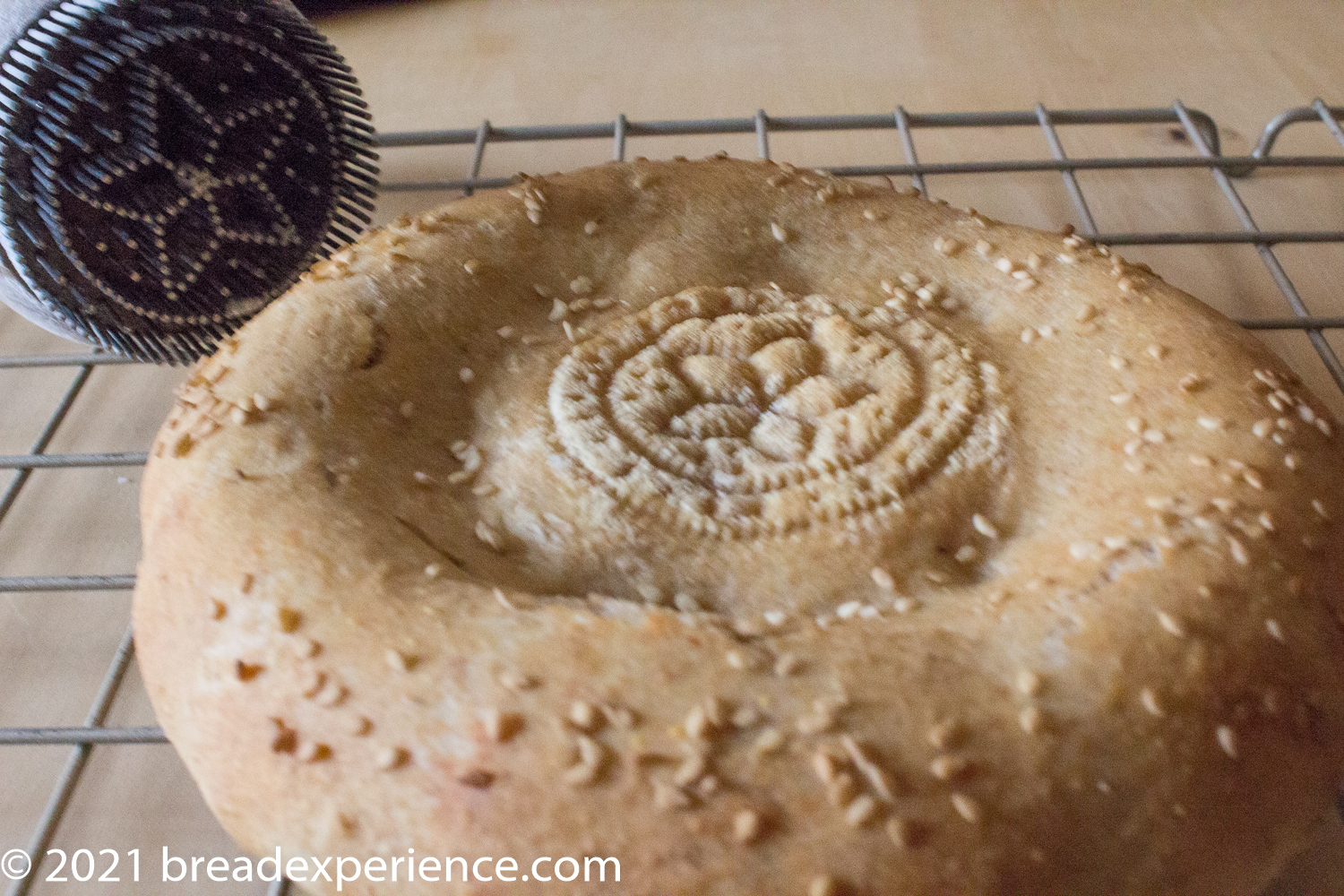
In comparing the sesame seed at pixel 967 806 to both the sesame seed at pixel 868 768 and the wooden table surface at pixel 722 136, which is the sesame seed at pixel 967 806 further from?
the wooden table surface at pixel 722 136

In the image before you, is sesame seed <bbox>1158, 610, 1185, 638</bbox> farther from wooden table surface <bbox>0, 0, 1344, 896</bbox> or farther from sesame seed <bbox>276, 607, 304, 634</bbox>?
sesame seed <bbox>276, 607, 304, 634</bbox>

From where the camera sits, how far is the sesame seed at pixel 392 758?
0.59 metres

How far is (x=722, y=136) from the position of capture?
5.70 ft

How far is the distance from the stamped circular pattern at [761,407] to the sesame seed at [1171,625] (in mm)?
200

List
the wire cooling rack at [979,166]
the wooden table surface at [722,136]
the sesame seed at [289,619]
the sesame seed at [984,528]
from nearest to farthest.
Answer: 1. the sesame seed at [289,619]
2. the sesame seed at [984,528]
3. the wooden table surface at [722,136]
4. the wire cooling rack at [979,166]

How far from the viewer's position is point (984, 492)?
782mm

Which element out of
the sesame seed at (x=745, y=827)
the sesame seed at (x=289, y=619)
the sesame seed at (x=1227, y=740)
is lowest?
the sesame seed at (x=289, y=619)

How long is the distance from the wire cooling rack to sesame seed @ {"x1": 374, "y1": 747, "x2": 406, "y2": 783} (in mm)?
491

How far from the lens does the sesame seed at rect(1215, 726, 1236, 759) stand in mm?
612

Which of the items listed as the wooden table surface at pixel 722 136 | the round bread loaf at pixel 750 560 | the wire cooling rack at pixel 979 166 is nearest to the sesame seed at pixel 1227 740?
the round bread loaf at pixel 750 560

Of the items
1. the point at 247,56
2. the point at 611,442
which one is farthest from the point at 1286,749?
the point at 247,56

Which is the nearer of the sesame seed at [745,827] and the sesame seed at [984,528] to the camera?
the sesame seed at [745,827]

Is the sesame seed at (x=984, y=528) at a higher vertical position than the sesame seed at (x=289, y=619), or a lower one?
higher

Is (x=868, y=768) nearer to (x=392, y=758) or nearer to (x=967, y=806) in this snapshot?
(x=967, y=806)
